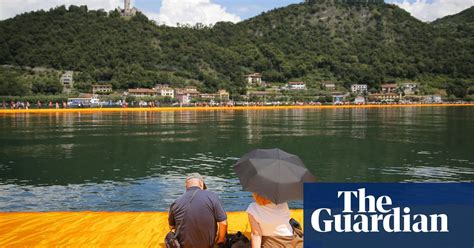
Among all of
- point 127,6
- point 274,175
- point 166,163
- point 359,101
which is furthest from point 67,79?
point 274,175

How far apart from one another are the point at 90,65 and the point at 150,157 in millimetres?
118434

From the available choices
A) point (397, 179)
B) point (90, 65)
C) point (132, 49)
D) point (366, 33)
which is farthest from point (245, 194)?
point (366, 33)

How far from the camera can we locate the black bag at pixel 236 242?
518cm

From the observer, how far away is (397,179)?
16.0 m

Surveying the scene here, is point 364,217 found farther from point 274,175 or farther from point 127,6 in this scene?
point 127,6

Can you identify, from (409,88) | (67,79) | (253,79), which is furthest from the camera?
(253,79)

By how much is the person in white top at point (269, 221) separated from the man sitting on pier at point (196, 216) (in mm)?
594

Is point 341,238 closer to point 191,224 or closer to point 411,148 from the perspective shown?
point 191,224

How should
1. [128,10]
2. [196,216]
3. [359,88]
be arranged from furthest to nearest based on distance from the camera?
[128,10] < [359,88] < [196,216]

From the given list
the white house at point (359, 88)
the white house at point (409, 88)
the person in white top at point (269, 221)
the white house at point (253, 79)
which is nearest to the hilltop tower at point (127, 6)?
the white house at point (253, 79)

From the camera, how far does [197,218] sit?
16.3 ft

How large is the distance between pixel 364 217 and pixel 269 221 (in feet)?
2.92

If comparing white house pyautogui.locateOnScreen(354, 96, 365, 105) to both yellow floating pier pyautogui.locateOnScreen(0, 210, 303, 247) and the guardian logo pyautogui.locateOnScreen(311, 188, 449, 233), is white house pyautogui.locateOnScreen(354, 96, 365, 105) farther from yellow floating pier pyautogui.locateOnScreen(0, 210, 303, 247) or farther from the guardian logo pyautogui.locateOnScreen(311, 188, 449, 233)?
the guardian logo pyautogui.locateOnScreen(311, 188, 449, 233)

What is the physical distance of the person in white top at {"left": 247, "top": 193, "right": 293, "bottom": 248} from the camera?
454cm
